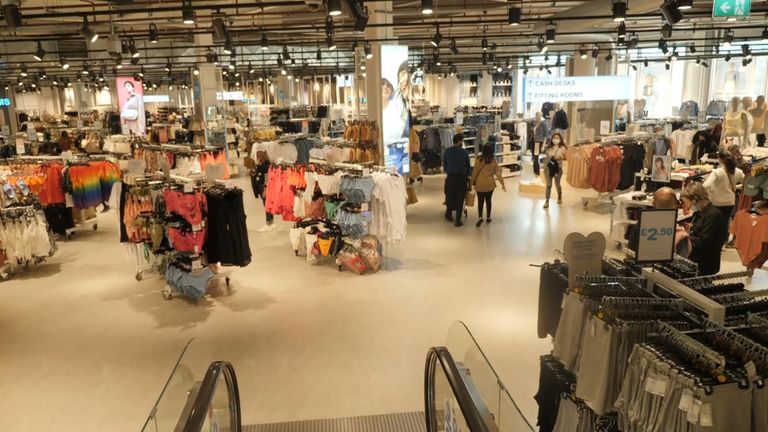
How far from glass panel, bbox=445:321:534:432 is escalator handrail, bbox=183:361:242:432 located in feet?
4.31

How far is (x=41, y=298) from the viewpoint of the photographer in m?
7.39

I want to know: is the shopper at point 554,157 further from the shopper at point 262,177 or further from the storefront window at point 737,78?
the storefront window at point 737,78

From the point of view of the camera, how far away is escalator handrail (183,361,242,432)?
2.65 m

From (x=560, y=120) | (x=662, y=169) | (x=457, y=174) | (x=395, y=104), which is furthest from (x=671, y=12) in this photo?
(x=560, y=120)

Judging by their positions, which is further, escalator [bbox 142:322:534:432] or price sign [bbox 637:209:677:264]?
price sign [bbox 637:209:677:264]

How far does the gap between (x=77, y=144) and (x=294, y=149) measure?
876 centimetres

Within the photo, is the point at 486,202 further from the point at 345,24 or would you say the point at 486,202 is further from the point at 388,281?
the point at 345,24

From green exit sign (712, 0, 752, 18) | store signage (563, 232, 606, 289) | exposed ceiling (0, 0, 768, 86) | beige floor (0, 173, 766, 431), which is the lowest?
beige floor (0, 173, 766, 431)

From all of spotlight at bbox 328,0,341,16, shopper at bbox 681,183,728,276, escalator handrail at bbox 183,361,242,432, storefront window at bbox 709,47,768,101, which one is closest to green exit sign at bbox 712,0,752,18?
shopper at bbox 681,183,728,276

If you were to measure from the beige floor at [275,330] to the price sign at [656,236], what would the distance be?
5.39 feet

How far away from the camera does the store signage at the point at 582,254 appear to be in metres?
3.61

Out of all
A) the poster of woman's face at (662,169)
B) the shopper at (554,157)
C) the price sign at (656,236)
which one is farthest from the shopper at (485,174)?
the price sign at (656,236)

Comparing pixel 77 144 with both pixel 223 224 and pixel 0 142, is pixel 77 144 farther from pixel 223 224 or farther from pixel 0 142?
pixel 223 224

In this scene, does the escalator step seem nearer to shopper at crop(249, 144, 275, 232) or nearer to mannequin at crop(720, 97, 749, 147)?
shopper at crop(249, 144, 275, 232)
